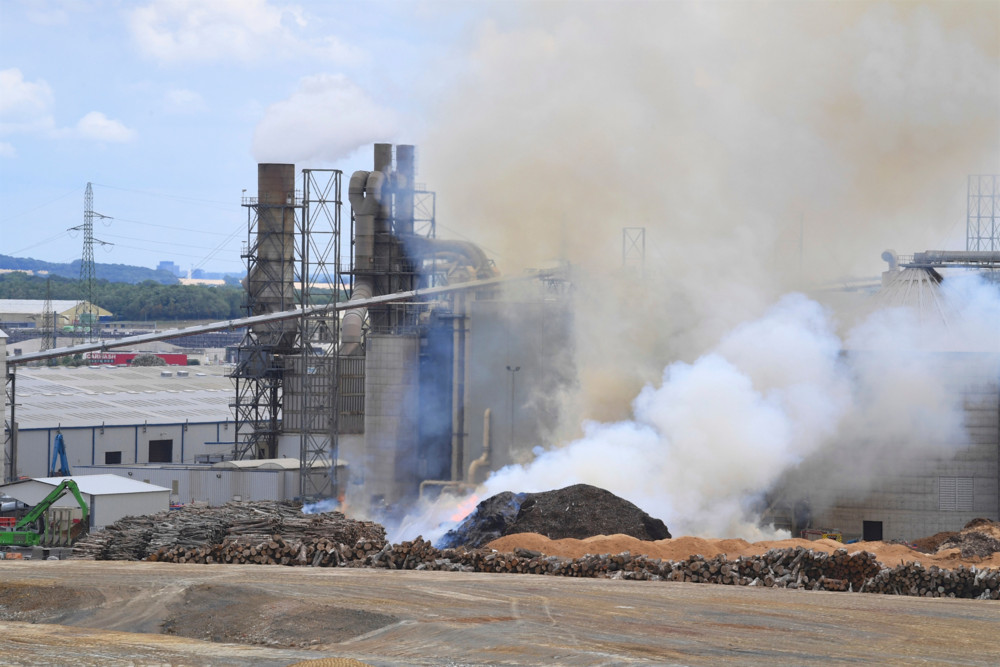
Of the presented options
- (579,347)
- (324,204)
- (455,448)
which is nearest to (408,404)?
(455,448)

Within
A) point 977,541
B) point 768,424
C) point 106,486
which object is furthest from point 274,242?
point 977,541

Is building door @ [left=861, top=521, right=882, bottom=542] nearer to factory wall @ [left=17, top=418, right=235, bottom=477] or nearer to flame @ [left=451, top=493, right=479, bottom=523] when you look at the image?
flame @ [left=451, top=493, right=479, bottom=523]

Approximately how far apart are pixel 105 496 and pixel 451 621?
24007mm

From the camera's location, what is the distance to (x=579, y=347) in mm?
56219

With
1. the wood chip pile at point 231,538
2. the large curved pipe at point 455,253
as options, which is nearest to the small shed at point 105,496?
the wood chip pile at point 231,538

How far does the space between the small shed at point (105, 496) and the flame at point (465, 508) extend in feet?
36.2

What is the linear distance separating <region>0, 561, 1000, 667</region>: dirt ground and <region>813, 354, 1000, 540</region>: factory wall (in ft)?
63.5

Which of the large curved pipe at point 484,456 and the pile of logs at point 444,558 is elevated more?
the large curved pipe at point 484,456

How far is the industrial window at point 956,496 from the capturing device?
4884cm

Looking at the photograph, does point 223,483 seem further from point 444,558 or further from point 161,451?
point 444,558

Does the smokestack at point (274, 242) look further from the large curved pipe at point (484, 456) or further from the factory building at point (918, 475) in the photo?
the factory building at point (918, 475)

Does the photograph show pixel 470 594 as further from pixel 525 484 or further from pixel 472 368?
pixel 472 368

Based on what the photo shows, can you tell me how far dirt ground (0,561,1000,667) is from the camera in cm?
2444

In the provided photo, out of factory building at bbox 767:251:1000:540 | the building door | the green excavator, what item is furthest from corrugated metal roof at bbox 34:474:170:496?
the building door
